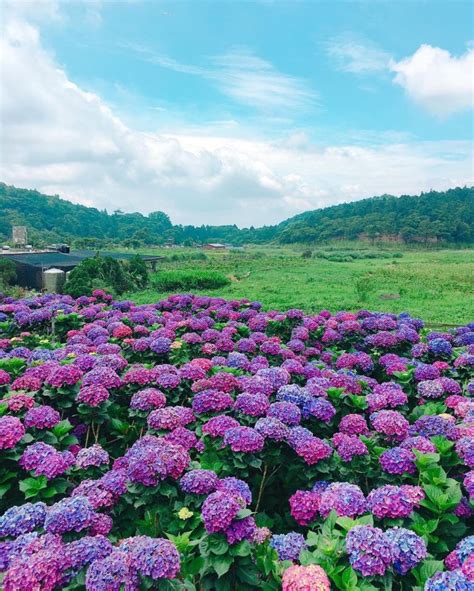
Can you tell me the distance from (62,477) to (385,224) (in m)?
75.8

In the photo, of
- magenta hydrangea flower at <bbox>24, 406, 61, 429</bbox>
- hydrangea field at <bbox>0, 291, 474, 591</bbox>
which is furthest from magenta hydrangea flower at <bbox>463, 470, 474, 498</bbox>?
magenta hydrangea flower at <bbox>24, 406, 61, 429</bbox>

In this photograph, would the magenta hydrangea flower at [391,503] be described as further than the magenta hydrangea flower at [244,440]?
No

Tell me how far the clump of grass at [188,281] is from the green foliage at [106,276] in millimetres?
878

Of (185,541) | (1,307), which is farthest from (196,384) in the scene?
(1,307)

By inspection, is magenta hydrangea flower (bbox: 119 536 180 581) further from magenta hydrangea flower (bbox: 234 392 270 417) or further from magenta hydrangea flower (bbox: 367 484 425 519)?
magenta hydrangea flower (bbox: 234 392 270 417)

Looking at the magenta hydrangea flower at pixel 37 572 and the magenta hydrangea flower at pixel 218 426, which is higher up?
the magenta hydrangea flower at pixel 218 426

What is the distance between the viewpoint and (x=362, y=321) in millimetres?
6234

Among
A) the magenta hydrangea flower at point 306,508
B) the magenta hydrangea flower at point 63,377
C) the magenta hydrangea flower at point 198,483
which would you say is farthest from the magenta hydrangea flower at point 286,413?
the magenta hydrangea flower at point 63,377

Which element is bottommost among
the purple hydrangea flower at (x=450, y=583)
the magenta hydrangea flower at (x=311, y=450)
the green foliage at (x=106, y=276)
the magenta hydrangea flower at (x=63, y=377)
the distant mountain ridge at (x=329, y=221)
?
the green foliage at (x=106, y=276)

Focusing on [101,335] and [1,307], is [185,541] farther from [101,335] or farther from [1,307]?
[1,307]

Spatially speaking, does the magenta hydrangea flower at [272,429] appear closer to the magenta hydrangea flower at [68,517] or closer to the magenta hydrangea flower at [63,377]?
the magenta hydrangea flower at [68,517]

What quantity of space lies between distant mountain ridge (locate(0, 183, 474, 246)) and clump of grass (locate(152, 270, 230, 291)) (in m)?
44.0

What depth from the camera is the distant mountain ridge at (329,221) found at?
222 ft

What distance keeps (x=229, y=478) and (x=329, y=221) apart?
8944 cm
